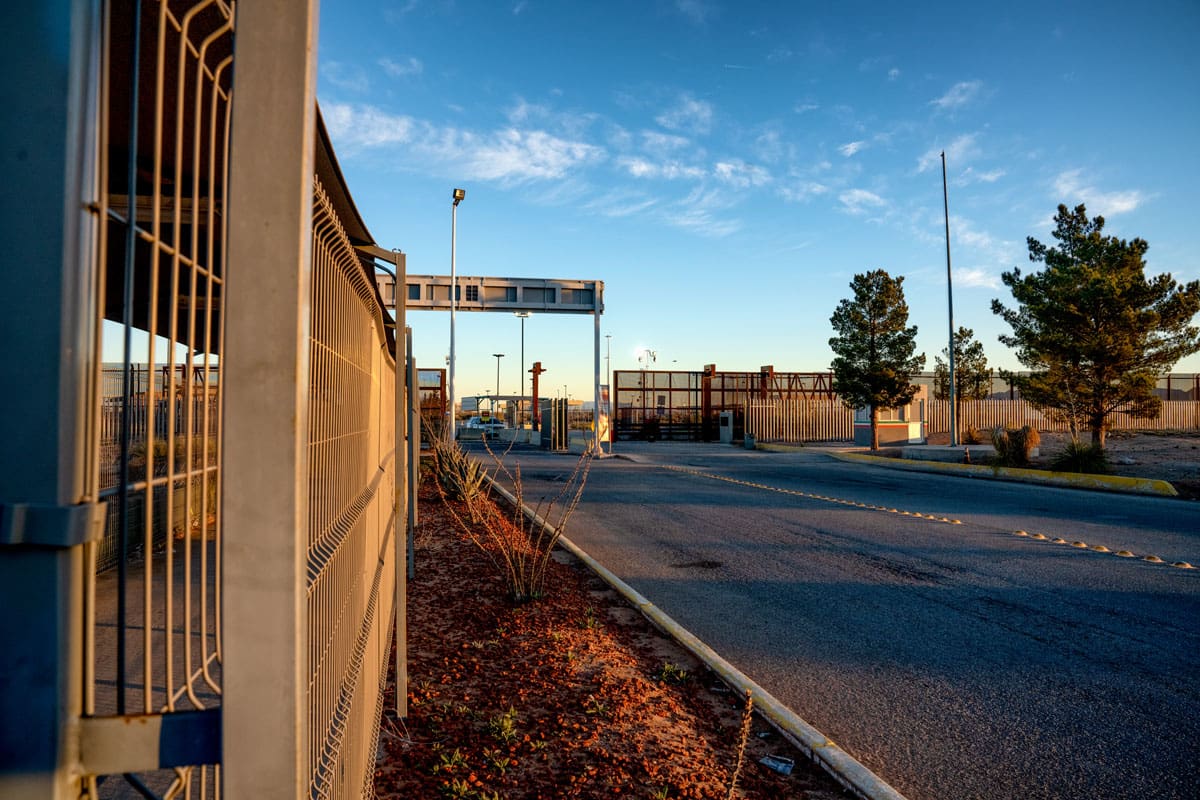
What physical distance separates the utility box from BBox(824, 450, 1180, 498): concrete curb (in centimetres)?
1688

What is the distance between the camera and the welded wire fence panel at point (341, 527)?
1.83 m

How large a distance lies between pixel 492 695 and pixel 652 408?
38721mm

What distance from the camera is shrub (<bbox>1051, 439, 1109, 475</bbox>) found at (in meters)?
17.3

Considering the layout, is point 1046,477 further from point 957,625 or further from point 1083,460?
point 957,625

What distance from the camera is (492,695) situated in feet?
13.0

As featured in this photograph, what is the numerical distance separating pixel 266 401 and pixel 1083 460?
65.3ft

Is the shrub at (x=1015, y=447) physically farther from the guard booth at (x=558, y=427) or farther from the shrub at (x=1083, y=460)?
the guard booth at (x=558, y=427)

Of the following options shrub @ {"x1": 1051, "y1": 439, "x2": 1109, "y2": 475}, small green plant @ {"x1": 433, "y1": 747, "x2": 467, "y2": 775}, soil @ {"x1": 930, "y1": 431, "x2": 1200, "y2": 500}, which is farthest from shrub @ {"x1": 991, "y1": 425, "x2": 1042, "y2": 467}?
small green plant @ {"x1": 433, "y1": 747, "x2": 467, "y2": 775}

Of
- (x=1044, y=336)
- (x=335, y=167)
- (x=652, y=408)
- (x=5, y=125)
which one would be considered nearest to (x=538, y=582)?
(x=335, y=167)

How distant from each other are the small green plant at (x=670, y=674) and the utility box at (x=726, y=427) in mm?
35590

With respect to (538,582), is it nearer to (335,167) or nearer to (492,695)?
(492,695)

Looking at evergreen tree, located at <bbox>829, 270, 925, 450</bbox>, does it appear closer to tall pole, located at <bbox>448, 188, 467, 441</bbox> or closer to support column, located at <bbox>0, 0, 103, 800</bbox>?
tall pole, located at <bbox>448, 188, 467, 441</bbox>

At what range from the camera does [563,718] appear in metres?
3.63

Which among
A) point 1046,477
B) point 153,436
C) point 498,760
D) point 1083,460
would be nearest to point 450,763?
point 498,760
